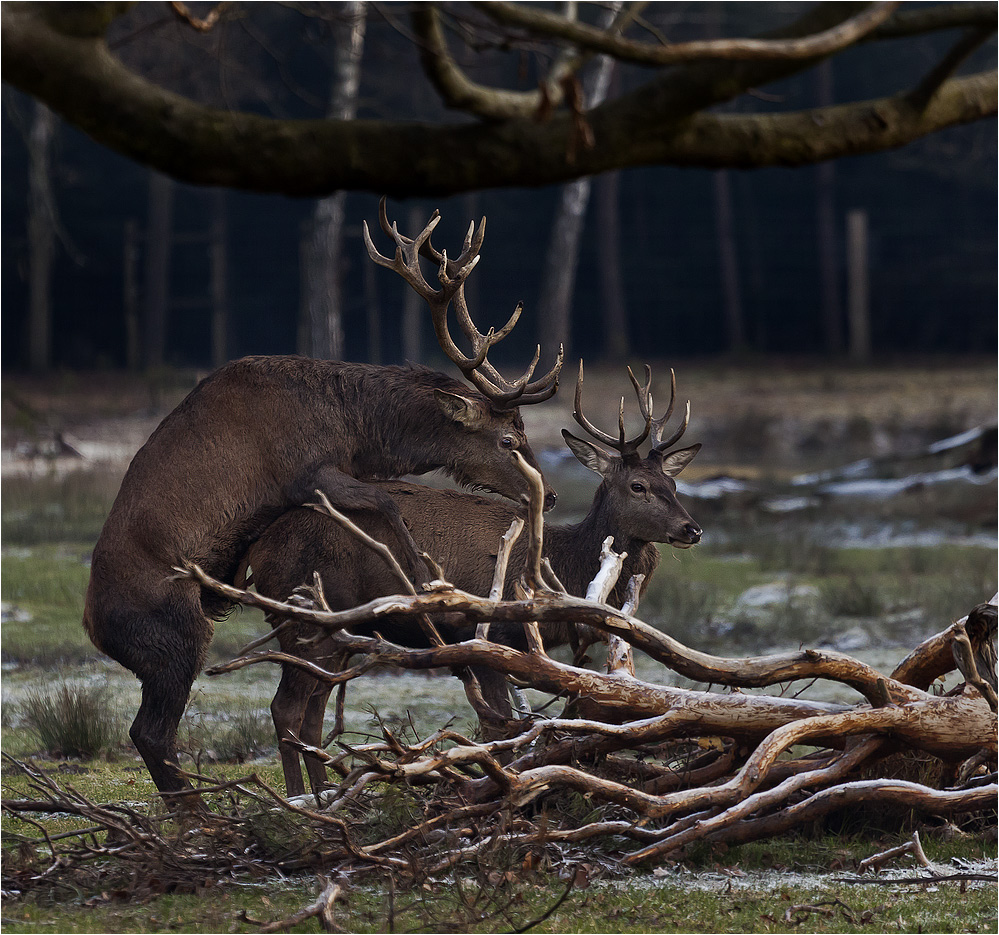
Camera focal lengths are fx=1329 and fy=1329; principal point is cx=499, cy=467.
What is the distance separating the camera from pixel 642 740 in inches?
206

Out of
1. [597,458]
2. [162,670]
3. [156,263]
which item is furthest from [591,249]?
[162,670]

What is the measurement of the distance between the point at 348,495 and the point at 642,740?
1.68 meters

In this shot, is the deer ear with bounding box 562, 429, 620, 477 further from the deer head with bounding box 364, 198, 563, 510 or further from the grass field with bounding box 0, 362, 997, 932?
the grass field with bounding box 0, 362, 997, 932

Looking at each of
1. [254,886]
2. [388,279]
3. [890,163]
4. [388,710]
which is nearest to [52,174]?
[388,279]

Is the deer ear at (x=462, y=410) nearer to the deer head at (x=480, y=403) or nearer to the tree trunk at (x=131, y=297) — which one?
the deer head at (x=480, y=403)

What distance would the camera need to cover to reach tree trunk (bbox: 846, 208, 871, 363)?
22781 millimetres

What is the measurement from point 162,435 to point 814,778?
Result: 3121 mm

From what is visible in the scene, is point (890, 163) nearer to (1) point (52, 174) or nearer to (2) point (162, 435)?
(1) point (52, 174)

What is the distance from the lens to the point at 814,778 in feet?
16.8

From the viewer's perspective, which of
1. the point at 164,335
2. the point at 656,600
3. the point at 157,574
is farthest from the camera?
the point at 164,335

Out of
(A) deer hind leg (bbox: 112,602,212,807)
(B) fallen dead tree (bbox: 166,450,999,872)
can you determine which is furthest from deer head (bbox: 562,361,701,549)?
(A) deer hind leg (bbox: 112,602,212,807)

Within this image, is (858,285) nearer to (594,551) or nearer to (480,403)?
(594,551)

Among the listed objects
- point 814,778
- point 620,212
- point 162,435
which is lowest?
point 814,778

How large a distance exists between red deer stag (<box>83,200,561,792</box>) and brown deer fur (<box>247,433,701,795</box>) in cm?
16
